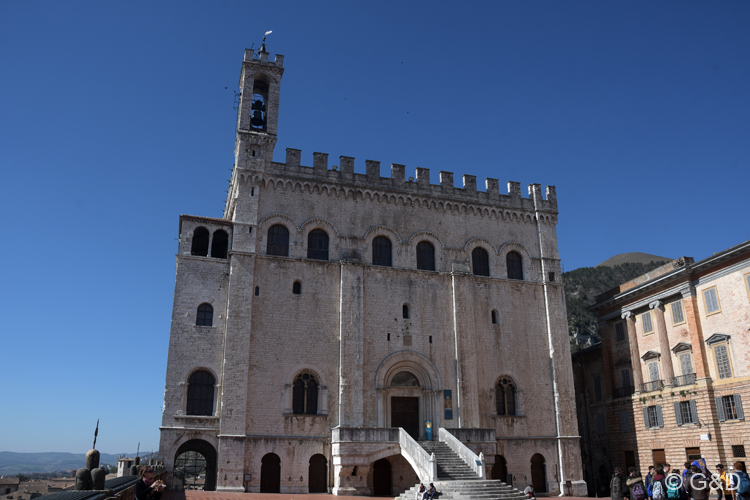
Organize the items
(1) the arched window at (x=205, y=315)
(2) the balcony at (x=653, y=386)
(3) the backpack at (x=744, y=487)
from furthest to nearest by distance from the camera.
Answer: (2) the balcony at (x=653, y=386), (1) the arched window at (x=205, y=315), (3) the backpack at (x=744, y=487)

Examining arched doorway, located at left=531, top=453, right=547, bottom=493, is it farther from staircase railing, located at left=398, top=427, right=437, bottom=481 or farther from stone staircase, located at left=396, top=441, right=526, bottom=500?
staircase railing, located at left=398, top=427, right=437, bottom=481

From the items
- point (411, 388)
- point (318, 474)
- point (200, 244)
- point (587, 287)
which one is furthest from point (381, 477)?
point (587, 287)

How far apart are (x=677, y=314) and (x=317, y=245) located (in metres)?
18.6

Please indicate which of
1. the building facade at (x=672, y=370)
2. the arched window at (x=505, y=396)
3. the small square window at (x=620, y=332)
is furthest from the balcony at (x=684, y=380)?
the arched window at (x=505, y=396)

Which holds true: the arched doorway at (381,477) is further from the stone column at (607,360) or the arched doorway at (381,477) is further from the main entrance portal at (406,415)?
the stone column at (607,360)

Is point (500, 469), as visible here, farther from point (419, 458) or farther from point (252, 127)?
point (252, 127)

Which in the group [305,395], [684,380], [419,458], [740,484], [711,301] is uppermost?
[711,301]

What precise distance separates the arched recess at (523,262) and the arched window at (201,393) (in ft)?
52.6

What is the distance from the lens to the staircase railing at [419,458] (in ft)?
72.1

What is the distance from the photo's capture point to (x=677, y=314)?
30.0 metres

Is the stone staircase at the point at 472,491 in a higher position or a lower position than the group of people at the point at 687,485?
lower

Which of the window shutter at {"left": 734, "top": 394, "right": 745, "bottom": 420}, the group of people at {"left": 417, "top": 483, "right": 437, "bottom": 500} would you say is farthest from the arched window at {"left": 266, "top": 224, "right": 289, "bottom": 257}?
the window shutter at {"left": 734, "top": 394, "right": 745, "bottom": 420}

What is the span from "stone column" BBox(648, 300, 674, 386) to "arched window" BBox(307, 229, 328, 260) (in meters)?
17.5

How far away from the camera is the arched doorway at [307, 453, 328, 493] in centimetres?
2631
